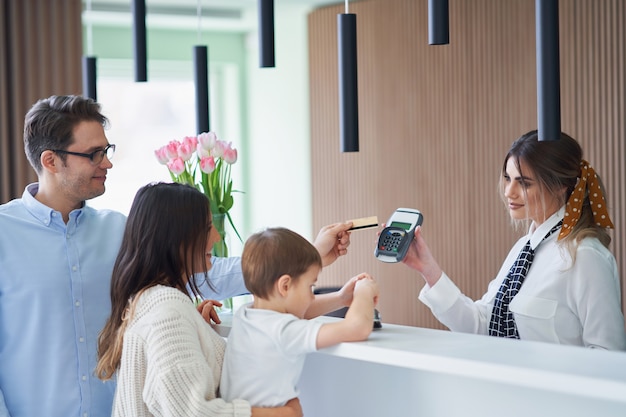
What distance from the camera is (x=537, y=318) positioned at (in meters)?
2.16

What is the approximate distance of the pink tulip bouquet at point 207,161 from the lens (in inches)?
98.3

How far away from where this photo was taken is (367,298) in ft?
5.38

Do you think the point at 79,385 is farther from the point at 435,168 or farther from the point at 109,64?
the point at 109,64

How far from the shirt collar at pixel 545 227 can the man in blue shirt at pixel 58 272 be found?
22.4 inches

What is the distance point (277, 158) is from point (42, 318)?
4.43 m

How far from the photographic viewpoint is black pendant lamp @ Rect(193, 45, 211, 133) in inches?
107

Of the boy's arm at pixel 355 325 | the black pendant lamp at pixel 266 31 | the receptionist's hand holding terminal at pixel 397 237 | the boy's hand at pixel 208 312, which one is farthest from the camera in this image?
the black pendant lamp at pixel 266 31

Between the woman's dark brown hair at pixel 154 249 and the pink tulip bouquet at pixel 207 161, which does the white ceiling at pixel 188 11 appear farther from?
the woman's dark brown hair at pixel 154 249

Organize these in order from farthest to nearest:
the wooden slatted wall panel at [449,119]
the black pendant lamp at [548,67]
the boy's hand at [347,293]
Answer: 1. the wooden slatted wall panel at [449,119]
2. the boy's hand at [347,293]
3. the black pendant lamp at [548,67]

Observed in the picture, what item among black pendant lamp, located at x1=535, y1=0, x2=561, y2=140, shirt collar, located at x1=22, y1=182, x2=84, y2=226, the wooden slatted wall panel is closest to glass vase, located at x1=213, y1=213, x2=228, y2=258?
shirt collar, located at x1=22, y1=182, x2=84, y2=226

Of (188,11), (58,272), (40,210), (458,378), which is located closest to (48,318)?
(58,272)

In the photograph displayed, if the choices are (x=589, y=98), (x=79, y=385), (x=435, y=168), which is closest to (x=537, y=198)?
(x=79, y=385)

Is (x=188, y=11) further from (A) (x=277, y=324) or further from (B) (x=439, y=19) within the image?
(A) (x=277, y=324)

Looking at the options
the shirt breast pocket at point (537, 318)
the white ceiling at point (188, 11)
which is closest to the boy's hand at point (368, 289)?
the shirt breast pocket at point (537, 318)
